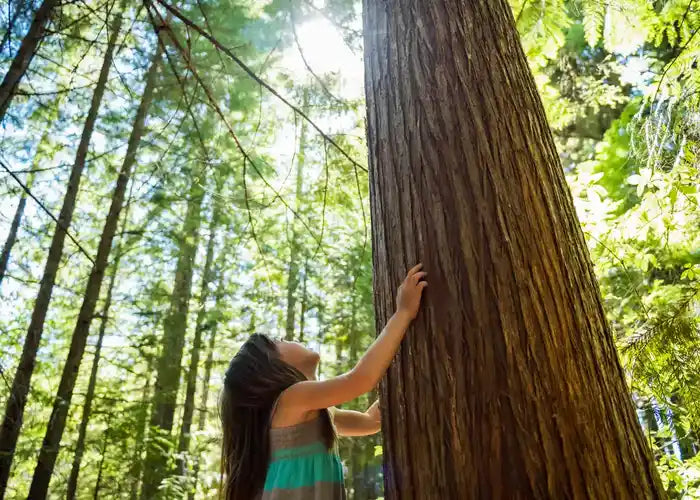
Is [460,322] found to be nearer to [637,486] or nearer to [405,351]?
[405,351]

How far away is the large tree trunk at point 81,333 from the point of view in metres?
5.14

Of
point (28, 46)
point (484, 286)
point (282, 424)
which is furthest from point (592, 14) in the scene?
point (28, 46)

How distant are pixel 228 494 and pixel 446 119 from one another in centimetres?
181

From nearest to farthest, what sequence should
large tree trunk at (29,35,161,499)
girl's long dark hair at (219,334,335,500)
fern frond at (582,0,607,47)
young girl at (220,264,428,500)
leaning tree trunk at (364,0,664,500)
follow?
leaning tree trunk at (364,0,664,500)
young girl at (220,264,428,500)
girl's long dark hair at (219,334,335,500)
fern frond at (582,0,607,47)
large tree trunk at (29,35,161,499)

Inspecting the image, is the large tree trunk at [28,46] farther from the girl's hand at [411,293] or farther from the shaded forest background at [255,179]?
the girl's hand at [411,293]

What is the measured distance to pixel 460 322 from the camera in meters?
1.24

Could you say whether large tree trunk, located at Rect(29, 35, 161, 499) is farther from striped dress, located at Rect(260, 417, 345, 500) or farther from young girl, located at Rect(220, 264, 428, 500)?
striped dress, located at Rect(260, 417, 345, 500)

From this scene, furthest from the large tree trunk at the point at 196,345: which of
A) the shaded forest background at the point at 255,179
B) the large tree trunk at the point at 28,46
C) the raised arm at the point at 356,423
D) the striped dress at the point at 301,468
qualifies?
the striped dress at the point at 301,468

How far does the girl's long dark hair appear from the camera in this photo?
2104 mm

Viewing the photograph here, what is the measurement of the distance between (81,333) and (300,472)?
16.0 feet

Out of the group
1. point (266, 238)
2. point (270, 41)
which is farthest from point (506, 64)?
point (266, 238)

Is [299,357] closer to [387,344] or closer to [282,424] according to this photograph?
[282,424]

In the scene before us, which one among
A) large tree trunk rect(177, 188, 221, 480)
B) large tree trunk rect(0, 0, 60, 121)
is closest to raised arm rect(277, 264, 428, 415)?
large tree trunk rect(0, 0, 60, 121)

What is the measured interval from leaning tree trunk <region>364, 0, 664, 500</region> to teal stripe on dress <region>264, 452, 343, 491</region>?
0.73 metres
